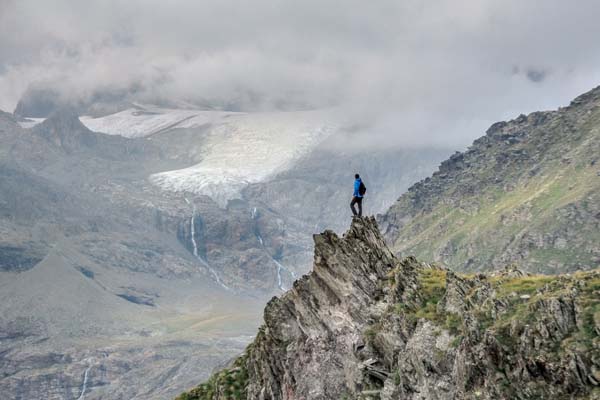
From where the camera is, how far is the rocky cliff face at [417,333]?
4575 centimetres

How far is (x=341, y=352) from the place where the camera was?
2518 inches

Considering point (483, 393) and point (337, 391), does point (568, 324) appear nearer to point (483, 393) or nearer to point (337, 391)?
point (483, 393)

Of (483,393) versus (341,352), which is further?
(341,352)

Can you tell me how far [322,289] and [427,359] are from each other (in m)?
18.2

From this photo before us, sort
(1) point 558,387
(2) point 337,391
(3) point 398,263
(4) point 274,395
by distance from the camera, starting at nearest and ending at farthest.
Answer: (1) point 558,387 → (2) point 337,391 → (3) point 398,263 → (4) point 274,395

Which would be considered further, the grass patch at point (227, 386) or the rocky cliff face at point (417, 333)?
the grass patch at point (227, 386)

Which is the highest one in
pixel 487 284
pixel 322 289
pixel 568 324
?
pixel 322 289

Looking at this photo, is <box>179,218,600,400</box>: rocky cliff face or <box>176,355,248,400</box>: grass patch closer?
<box>179,218,600,400</box>: rocky cliff face

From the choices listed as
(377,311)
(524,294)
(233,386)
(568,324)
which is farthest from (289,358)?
(568,324)

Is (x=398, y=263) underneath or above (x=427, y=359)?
above

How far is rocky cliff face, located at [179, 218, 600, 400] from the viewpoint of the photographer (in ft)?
150

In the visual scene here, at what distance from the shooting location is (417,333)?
56.8m

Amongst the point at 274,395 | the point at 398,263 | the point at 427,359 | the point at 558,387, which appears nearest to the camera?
the point at 558,387

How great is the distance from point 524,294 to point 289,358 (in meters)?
26.0
